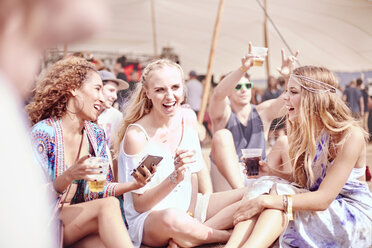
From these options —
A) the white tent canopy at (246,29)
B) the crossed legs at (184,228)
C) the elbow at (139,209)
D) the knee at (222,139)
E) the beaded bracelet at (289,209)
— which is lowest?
the crossed legs at (184,228)

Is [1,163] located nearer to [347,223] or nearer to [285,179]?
[347,223]

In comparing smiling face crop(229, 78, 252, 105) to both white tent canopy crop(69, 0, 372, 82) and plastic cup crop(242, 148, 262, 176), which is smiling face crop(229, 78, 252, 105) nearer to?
plastic cup crop(242, 148, 262, 176)

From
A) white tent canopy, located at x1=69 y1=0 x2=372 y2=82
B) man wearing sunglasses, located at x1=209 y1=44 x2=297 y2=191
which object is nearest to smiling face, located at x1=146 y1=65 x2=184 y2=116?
man wearing sunglasses, located at x1=209 y1=44 x2=297 y2=191

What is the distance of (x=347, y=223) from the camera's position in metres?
2.38

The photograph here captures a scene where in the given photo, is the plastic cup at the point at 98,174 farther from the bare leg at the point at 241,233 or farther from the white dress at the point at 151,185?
the bare leg at the point at 241,233

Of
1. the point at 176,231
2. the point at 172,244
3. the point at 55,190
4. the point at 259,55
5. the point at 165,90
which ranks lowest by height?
the point at 172,244

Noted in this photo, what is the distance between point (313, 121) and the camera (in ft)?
8.64

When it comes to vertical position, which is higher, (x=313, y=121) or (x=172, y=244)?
(x=313, y=121)

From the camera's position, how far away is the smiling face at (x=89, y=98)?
274 centimetres

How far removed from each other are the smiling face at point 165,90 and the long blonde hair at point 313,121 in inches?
32.5

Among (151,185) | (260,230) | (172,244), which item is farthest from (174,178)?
(260,230)

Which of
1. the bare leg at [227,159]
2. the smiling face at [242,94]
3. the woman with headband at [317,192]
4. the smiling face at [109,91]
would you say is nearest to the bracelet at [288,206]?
the woman with headband at [317,192]

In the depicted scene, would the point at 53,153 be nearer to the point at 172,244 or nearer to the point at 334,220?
the point at 172,244

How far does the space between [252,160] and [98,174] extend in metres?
1.11
